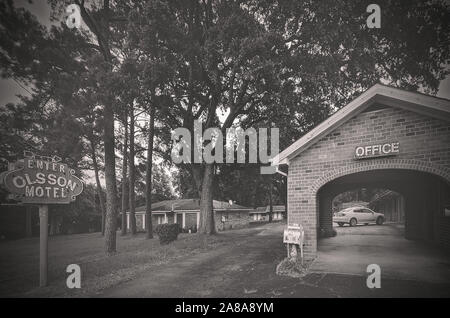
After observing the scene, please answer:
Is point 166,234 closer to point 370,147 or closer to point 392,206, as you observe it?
point 370,147

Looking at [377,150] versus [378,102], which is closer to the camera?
[377,150]

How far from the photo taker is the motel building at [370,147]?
28.7ft

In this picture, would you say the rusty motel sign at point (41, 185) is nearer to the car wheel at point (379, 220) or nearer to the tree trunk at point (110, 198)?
the tree trunk at point (110, 198)

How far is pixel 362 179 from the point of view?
1448 cm

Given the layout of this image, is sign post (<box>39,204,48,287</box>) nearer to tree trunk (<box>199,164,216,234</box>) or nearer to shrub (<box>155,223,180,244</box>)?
shrub (<box>155,223,180,244</box>)

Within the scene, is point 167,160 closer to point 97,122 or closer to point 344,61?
point 97,122

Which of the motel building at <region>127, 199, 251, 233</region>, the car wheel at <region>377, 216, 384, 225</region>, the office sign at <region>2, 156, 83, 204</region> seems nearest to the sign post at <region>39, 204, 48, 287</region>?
the office sign at <region>2, 156, 83, 204</region>

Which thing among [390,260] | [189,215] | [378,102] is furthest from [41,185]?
[189,215]

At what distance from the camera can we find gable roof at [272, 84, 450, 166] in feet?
28.1

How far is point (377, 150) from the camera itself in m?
9.52

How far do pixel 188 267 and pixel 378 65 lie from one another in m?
14.4
